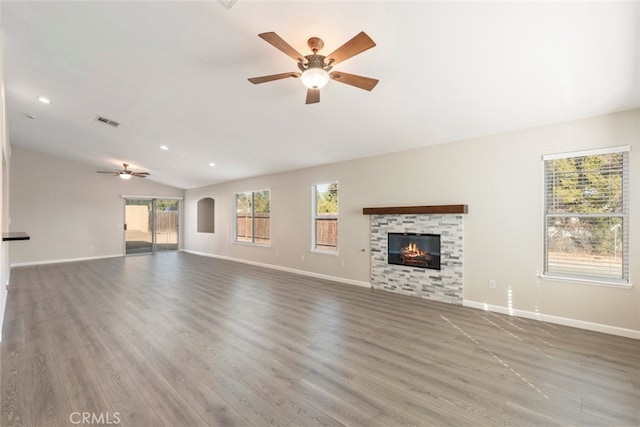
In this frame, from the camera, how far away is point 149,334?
3.41 metres

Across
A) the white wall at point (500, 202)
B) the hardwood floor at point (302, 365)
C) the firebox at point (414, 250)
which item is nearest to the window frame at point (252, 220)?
the white wall at point (500, 202)

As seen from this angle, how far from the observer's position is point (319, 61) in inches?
95.4

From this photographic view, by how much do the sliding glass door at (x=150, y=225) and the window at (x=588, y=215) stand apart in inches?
450

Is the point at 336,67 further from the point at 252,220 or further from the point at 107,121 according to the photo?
the point at 252,220

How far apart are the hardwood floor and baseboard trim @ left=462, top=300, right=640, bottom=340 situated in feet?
0.49

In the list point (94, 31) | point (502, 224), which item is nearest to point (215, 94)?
point (94, 31)

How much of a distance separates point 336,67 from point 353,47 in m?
0.93

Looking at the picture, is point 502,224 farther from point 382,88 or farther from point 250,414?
point 250,414

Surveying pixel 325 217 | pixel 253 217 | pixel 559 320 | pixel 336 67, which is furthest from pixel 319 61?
pixel 253 217

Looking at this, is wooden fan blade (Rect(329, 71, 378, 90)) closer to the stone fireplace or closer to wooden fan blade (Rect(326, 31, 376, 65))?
wooden fan blade (Rect(326, 31, 376, 65))

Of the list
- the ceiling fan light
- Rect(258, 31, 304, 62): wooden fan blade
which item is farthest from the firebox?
Rect(258, 31, 304, 62): wooden fan blade

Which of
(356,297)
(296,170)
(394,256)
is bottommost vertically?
→ (356,297)

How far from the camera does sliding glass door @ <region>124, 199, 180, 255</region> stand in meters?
10.3

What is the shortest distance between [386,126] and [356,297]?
2826 mm
